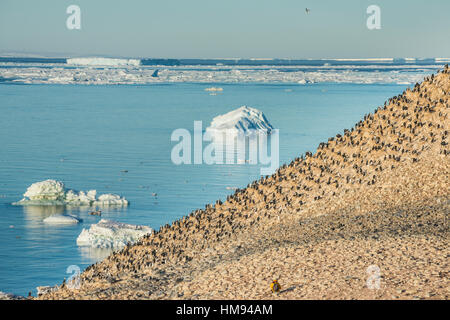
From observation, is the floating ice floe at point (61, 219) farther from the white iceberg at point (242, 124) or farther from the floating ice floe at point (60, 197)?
the white iceberg at point (242, 124)

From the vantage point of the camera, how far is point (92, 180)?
4088cm

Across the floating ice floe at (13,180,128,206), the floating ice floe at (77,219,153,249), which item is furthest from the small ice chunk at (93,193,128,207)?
the floating ice floe at (77,219,153,249)

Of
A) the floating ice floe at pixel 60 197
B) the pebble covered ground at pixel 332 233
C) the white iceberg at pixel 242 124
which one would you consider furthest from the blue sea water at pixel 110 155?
the pebble covered ground at pixel 332 233

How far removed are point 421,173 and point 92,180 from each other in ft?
83.8

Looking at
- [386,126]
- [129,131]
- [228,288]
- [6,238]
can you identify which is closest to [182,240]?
[228,288]

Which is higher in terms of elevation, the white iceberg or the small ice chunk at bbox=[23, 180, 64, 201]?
the white iceberg

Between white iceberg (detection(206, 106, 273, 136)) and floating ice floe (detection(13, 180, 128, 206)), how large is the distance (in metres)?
30.5

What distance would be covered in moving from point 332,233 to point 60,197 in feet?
69.7

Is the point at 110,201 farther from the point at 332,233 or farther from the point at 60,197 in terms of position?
the point at 332,233

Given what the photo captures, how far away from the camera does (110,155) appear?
52406mm

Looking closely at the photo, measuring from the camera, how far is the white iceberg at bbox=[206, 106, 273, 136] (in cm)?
6425

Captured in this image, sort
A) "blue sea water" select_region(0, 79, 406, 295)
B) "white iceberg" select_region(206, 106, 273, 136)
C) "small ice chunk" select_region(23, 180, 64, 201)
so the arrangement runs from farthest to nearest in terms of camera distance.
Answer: "white iceberg" select_region(206, 106, 273, 136)
"small ice chunk" select_region(23, 180, 64, 201)
"blue sea water" select_region(0, 79, 406, 295)

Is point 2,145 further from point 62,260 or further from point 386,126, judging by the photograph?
point 386,126

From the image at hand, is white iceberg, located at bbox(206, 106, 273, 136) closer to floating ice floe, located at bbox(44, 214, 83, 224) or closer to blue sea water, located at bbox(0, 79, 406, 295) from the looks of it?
blue sea water, located at bbox(0, 79, 406, 295)
